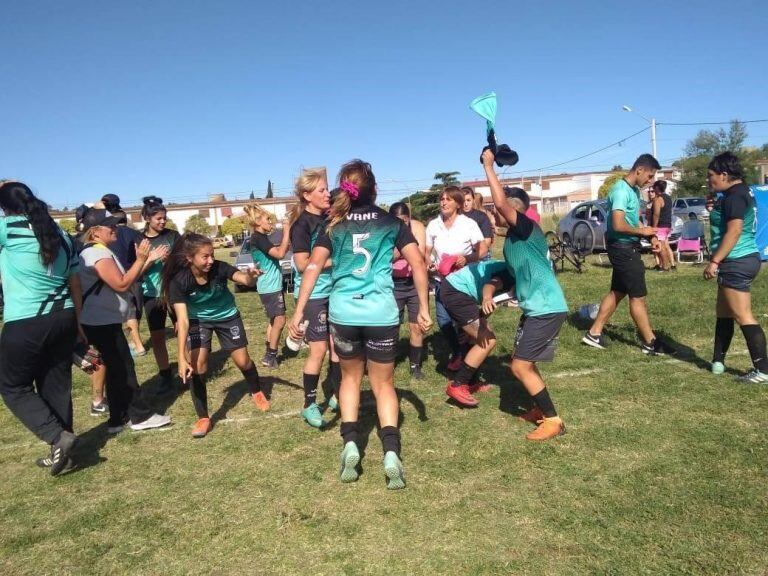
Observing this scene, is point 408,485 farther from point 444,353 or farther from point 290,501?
point 444,353

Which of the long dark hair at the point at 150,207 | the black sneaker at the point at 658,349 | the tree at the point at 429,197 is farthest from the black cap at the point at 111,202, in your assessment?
the tree at the point at 429,197

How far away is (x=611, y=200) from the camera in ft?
19.6

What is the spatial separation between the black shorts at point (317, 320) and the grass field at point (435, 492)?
2.55ft

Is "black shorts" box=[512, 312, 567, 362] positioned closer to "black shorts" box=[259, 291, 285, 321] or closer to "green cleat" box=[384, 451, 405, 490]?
"green cleat" box=[384, 451, 405, 490]

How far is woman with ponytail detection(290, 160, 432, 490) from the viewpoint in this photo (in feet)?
11.5

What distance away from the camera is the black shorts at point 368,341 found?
3561mm

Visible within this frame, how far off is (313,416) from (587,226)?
14.9m

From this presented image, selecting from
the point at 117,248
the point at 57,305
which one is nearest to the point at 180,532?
the point at 57,305

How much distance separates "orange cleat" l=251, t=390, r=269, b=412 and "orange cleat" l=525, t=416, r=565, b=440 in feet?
8.04

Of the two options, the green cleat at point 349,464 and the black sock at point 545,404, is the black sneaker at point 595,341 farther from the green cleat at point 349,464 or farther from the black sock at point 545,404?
the green cleat at point 349,464

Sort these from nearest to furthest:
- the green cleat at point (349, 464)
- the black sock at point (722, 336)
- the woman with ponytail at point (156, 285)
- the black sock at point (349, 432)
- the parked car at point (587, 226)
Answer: the green cleat at point (349, 464)
the black sock at point (349, 432)
the black sock at point (722, 336)
the woman with ponytail at point (156, 285)
the parked car at point (587, 226)

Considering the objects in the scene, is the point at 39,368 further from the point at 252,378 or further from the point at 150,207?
the point at 150,207

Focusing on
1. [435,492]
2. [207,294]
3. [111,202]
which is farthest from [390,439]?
[111,202]

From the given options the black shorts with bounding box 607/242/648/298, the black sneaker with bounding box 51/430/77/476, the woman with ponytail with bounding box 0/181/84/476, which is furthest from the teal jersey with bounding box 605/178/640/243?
the black sneaker with bounding box 51/430/77/476
